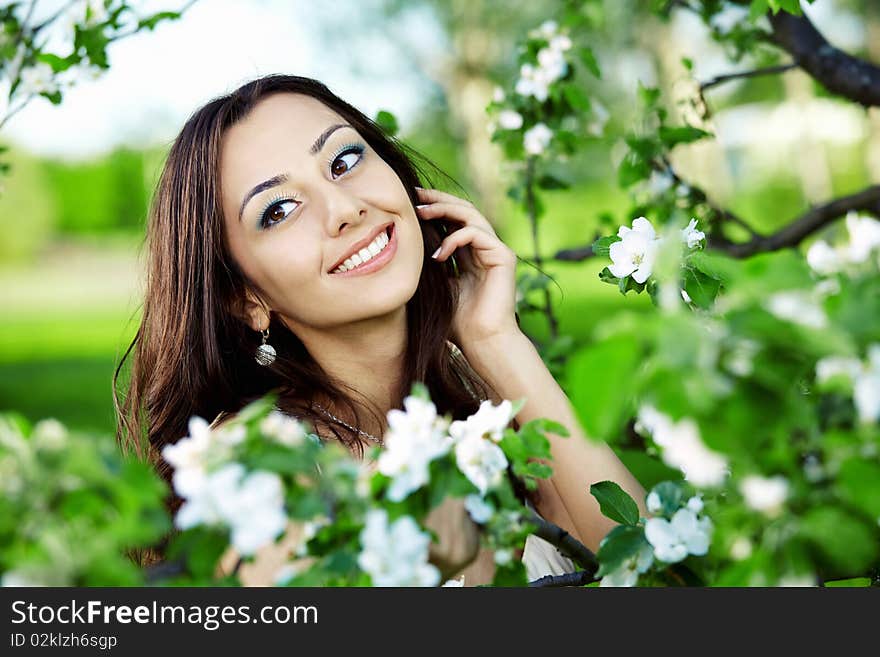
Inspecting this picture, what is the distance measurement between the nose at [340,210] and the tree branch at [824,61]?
1.25m

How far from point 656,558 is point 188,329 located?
1418 mm

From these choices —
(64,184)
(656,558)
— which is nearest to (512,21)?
(656,558)

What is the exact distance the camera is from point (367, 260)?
193 cm

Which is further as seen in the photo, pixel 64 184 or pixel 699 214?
pixel 64 184

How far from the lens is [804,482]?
789mm

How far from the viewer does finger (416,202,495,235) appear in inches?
89.9

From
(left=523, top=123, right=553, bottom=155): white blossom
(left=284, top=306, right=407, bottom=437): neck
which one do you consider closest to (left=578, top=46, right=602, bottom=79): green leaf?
(left=523, top=123, right=553, bottom=155): white blossom

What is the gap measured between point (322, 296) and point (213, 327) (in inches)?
14.8

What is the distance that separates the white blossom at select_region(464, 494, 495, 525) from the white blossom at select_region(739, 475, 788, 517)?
0.99 feet

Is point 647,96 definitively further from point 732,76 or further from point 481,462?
point 481,462

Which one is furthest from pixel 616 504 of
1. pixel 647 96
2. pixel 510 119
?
pixel 510 119

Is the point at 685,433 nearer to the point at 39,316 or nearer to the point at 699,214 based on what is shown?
the point at 699,214

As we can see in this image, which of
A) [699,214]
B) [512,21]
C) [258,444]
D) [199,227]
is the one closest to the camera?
[258,444]

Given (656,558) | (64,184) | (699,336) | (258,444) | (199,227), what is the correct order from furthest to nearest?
(64,184)
(199,227)
(656,558)
(258,444)
(699,336)
